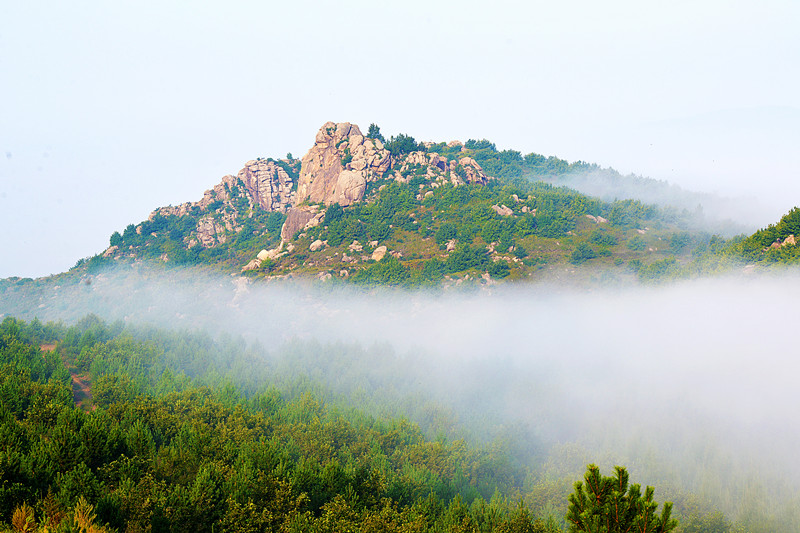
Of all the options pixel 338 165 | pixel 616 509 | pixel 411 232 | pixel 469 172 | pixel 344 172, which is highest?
pixel 338 165

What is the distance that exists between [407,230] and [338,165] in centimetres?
3626

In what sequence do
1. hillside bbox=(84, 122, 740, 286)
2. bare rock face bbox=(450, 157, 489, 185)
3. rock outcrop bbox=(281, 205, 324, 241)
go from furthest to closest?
1. bare rock face bbox=(450, 157, 489, 185)
2. rock outcrop bbox=(281, 205, 324, 241)
3. hillside bbox=(84, 122, 740, 286)

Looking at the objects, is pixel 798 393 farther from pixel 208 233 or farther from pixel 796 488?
pixel 208 233

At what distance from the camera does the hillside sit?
5842 inches

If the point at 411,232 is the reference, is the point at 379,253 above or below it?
below

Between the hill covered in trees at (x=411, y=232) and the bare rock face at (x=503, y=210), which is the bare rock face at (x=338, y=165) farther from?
the bare rock face at (x=503, y=210)

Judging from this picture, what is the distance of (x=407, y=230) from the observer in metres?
165

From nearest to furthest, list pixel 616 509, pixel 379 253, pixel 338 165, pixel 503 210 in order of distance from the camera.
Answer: pixel 616 509, pixel 379 253, pixel 503 210, pixel 338 165

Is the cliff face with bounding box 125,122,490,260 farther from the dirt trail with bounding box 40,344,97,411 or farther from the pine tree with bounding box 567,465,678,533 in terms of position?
the pine tree with bounding box 567,465,678,533

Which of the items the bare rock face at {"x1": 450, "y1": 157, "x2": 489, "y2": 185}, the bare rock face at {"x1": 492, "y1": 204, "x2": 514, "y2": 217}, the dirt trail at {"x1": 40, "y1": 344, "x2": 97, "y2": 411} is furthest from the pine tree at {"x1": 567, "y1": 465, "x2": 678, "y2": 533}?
the bare rock face at {"x1": 450, "y1": 157, "x2": 489, "y2": 185}

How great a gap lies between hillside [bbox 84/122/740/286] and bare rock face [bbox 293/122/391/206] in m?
0.37

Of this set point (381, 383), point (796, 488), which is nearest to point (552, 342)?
point (381, 383)

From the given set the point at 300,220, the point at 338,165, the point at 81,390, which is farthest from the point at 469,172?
the point at 81,390

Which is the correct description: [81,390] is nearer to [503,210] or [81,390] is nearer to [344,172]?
[344,172]
